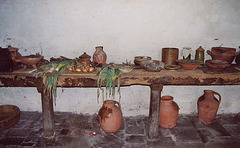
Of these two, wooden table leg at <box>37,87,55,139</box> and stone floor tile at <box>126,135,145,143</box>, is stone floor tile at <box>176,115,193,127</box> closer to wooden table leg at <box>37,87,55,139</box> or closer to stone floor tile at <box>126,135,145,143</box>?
stone floor tile at <box>126,135,145,143</box>

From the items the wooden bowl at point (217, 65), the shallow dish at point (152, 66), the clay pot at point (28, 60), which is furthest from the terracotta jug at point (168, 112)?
the clay pot at point (28, 60)

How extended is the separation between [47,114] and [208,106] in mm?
3130

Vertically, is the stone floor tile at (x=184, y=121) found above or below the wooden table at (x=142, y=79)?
below

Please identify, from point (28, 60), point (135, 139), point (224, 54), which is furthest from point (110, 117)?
point (224, 54)

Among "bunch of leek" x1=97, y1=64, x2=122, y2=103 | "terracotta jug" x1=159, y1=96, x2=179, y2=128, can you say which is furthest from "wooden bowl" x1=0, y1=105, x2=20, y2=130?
"terracotta jug" x1=159, y1=96, x2=179, y2=128

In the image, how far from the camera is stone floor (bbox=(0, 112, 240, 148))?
316 centimetres

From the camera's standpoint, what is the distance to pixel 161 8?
361 cm

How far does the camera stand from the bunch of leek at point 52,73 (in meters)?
2.88

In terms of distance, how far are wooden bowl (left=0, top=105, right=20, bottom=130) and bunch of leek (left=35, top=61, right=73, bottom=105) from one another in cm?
105

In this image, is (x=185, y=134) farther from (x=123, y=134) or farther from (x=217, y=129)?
(x=123, y=134)

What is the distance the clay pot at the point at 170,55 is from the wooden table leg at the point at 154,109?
765mm

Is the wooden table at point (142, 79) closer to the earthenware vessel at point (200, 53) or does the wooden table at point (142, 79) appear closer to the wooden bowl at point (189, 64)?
the wooden bowl at point (189, 64)

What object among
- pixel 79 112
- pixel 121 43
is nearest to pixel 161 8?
pixel 121 43

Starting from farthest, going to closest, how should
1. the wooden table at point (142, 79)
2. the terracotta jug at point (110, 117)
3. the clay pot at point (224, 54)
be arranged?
the clay pot at point (224, 54), the terracotta jug at point (110, 117), the wooden table at point (142, 79)
